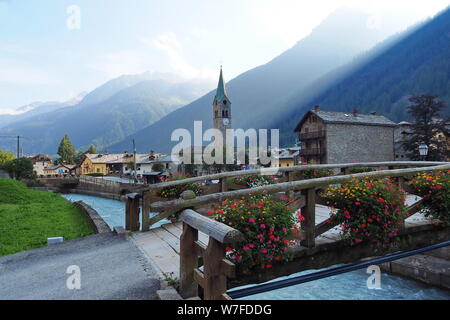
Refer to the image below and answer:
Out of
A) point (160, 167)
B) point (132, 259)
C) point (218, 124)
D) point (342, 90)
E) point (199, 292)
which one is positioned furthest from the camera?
point (342, 90)

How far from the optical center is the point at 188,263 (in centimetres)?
410

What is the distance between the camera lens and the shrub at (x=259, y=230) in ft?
13.7

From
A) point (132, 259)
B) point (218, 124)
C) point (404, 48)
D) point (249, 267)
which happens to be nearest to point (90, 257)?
point (132, 259)

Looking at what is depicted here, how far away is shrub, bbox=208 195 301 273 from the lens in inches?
165

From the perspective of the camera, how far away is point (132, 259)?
5.82 meters

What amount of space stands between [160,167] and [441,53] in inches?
5368

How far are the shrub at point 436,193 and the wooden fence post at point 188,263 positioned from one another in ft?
15.4

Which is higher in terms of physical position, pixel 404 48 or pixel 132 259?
pixel 404 48

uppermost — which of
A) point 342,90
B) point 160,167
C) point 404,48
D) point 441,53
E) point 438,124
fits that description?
point 404,48

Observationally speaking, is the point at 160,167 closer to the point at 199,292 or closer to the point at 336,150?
the point at 336,150

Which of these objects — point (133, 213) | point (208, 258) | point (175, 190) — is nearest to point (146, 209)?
point (133, 213)

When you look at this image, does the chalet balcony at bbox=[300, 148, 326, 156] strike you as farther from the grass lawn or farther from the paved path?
the paved path

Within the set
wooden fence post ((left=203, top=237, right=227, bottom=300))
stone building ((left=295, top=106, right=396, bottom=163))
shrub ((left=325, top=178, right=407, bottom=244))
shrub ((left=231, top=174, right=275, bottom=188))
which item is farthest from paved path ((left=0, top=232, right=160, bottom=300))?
stone building ((left=295, top=106, right=396, bottom=163))

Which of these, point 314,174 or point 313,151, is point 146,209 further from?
point 313,151
